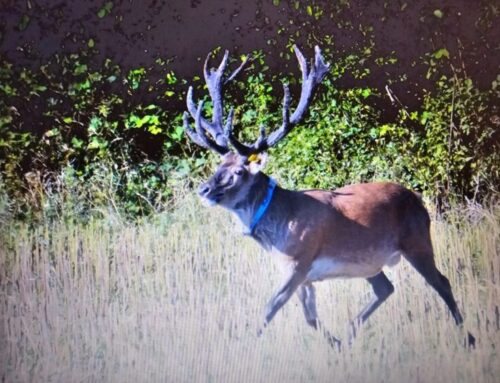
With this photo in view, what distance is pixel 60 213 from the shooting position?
18.2 ft

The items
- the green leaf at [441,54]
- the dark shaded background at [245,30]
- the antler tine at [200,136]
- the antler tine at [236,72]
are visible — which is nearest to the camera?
the antler tine at [200,136]

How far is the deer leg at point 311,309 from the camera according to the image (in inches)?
208

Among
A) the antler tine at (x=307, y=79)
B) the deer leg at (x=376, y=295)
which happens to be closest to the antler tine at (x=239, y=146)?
the antler tine at (x=307, y=79)

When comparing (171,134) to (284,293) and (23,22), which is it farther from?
(284,293)

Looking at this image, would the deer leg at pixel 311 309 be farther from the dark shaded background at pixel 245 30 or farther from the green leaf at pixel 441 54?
the green leaf at pixel 441 54

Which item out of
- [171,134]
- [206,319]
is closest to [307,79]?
[171,134]

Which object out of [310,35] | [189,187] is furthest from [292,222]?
[310,35]

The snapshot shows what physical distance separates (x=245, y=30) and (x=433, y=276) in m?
1.31

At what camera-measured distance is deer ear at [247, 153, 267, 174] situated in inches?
201

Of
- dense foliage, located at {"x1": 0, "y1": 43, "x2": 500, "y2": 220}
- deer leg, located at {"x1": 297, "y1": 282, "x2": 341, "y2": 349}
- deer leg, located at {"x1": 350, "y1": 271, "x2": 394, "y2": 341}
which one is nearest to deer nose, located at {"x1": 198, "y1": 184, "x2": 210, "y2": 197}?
dense foliage, located at {"x1": 0, "y1": 43, "x2": 500, "y2": 220}

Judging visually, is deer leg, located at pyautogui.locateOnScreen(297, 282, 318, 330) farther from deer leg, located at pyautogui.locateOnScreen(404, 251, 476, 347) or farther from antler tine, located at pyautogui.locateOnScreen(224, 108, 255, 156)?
antler tine, located at pyautogui.locateOnScreen(224, 108, 255, 156)

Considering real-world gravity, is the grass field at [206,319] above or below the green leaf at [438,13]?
below

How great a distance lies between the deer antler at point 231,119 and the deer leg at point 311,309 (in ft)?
1.94

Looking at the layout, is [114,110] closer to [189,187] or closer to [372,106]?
[189,187]
